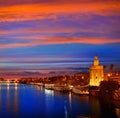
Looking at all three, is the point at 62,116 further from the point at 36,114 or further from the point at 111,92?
the point at 111,92

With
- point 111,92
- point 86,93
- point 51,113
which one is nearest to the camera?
point 51,113

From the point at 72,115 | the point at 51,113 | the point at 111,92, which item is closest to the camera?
the point at 72,115

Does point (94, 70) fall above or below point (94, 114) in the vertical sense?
above

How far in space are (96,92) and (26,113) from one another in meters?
18.7

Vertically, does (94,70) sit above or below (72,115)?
above

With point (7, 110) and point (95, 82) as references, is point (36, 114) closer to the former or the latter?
point (7, 110)

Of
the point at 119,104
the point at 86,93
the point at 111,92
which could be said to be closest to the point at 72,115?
the point at 119,104

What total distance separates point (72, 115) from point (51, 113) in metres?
2.65

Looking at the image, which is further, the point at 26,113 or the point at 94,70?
the point at 94,70

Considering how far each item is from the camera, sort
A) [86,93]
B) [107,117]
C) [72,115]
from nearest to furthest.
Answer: [107,117] < [72,115] < [86,93]

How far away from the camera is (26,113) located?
30.7 meters

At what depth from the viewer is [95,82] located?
5594cm

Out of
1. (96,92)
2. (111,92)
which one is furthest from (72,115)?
(96,92)

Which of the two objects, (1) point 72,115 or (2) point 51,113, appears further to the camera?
(2) point 51,113
